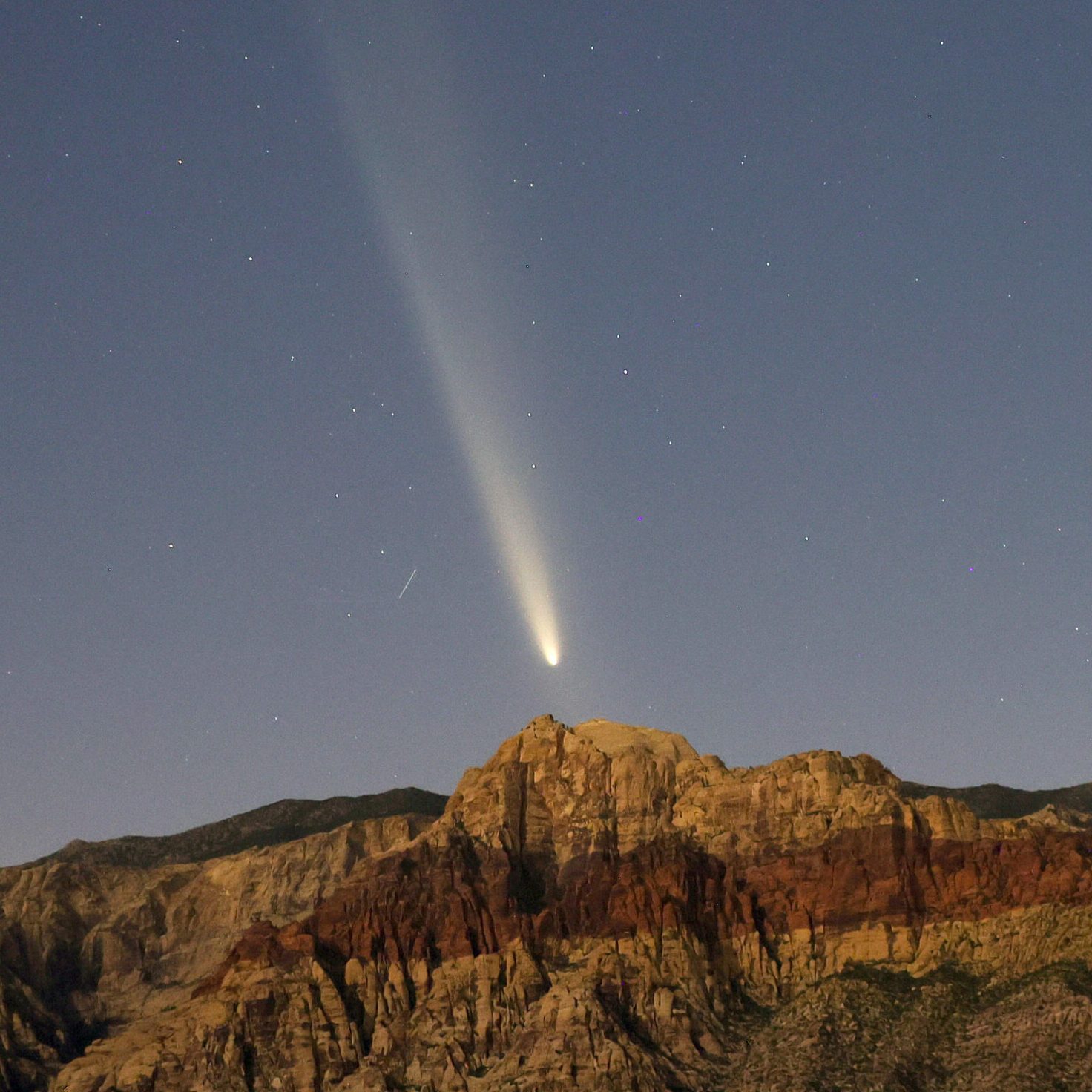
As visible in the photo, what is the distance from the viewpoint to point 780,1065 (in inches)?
7795

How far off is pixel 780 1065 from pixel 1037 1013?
86.6ft

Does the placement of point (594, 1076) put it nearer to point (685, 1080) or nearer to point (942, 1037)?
point (685, 1080)

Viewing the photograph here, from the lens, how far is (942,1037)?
198m

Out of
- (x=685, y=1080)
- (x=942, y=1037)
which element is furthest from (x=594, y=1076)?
(x=942, y=1037)

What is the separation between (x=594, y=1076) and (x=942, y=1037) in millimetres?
35940

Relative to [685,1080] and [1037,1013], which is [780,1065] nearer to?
[685,1080]

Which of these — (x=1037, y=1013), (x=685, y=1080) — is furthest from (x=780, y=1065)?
(x=1037, y=1013)

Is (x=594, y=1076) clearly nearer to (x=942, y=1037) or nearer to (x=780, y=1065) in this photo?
(x=780, y=1065)

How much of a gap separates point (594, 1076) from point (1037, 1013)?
45.4 metres

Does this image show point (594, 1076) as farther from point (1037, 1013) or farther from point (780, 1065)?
point (1037, 1013)

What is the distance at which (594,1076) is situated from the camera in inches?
7859

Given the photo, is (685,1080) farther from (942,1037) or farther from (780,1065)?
(942,1037)

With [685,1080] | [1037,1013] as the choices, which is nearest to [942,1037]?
[1037,1013]

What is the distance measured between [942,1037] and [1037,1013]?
409 inches
